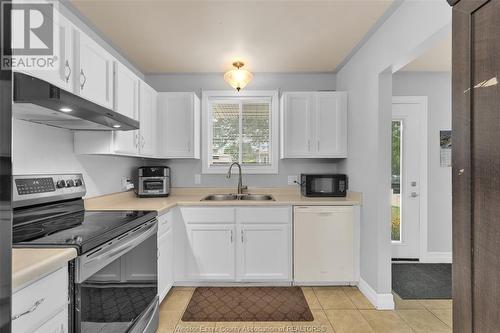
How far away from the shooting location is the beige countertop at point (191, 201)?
95.3 inches

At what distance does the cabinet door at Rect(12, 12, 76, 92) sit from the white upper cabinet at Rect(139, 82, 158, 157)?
1.05m

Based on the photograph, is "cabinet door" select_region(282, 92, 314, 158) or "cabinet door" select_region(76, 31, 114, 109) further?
"cabinet door" select_region(282, 92, 314, 158)

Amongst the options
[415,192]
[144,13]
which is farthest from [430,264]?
[144,13]

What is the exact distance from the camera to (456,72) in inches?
32.2

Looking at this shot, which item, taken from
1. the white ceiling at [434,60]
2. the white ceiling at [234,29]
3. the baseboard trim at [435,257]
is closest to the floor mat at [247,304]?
the baseboard trim at [435,257]

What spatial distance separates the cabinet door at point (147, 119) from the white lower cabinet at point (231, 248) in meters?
0.77

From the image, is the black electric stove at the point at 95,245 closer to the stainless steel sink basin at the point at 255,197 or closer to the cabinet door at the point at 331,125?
the stainless steel sink basin at the point at 255,197

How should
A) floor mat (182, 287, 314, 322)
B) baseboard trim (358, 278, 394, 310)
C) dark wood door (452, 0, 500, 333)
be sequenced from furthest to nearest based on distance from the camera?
baseboard trim (358, 278, 394, 310) < floor mat (182, 287, 314, 322) < dark wood door (452, 0, 500, 333)

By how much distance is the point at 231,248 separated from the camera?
9.18 ft

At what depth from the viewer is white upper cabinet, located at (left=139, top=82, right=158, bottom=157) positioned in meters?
2.75

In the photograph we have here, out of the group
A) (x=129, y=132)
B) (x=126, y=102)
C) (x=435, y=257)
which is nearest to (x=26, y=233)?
(x=129, y=132)

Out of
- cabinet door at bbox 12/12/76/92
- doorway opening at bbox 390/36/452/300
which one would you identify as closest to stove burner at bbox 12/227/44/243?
cabinet door at bbox 12/12/76/92

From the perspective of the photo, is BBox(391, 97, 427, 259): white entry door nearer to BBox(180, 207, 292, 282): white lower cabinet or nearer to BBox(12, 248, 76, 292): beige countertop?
BBox(180, 207, 292, 282): white lower cabinet

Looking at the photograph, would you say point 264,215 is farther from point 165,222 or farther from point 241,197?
point 165,222
